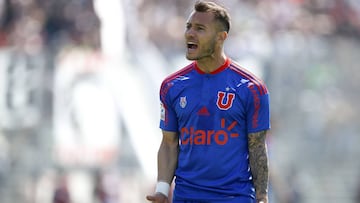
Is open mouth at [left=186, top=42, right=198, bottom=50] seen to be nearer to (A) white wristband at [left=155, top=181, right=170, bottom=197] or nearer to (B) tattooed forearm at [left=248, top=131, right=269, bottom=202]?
(B) tattooed forearm at [left=248, top=131, right=269, bottom=202]

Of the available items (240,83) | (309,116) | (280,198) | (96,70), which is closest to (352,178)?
(309,116)

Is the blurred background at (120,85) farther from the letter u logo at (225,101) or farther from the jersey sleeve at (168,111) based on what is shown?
the letter u logo at (225,101)

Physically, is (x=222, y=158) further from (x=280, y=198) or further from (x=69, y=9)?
(x=69, y=9)

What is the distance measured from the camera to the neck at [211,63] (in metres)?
8.80

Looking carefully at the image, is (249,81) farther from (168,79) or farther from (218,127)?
(168,79)

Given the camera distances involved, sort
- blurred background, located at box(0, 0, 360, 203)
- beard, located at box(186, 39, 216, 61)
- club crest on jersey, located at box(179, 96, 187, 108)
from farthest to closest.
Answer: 1. blurred background, located at box(0, 0, 360, 203)
2. club crest on jersey, located at box(179, 96, 187, 108)
3. beard, located at box(186, 39, 216, 61)

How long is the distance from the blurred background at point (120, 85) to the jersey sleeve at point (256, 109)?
1230cm

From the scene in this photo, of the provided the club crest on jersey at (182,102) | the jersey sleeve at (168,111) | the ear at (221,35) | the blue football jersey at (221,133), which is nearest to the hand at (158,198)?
the blue football jersey at (221,133)

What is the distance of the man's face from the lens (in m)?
8.66

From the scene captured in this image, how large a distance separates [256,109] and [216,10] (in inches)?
32.1

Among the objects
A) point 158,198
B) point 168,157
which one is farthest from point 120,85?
point 158,198

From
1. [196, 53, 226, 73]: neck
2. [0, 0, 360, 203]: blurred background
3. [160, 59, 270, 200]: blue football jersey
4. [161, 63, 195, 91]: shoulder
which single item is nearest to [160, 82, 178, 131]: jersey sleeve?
[161, 63, 195, 91]: shoulder

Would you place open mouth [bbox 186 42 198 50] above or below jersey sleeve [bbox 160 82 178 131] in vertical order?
above

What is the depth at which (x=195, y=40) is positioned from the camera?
28.4ft
